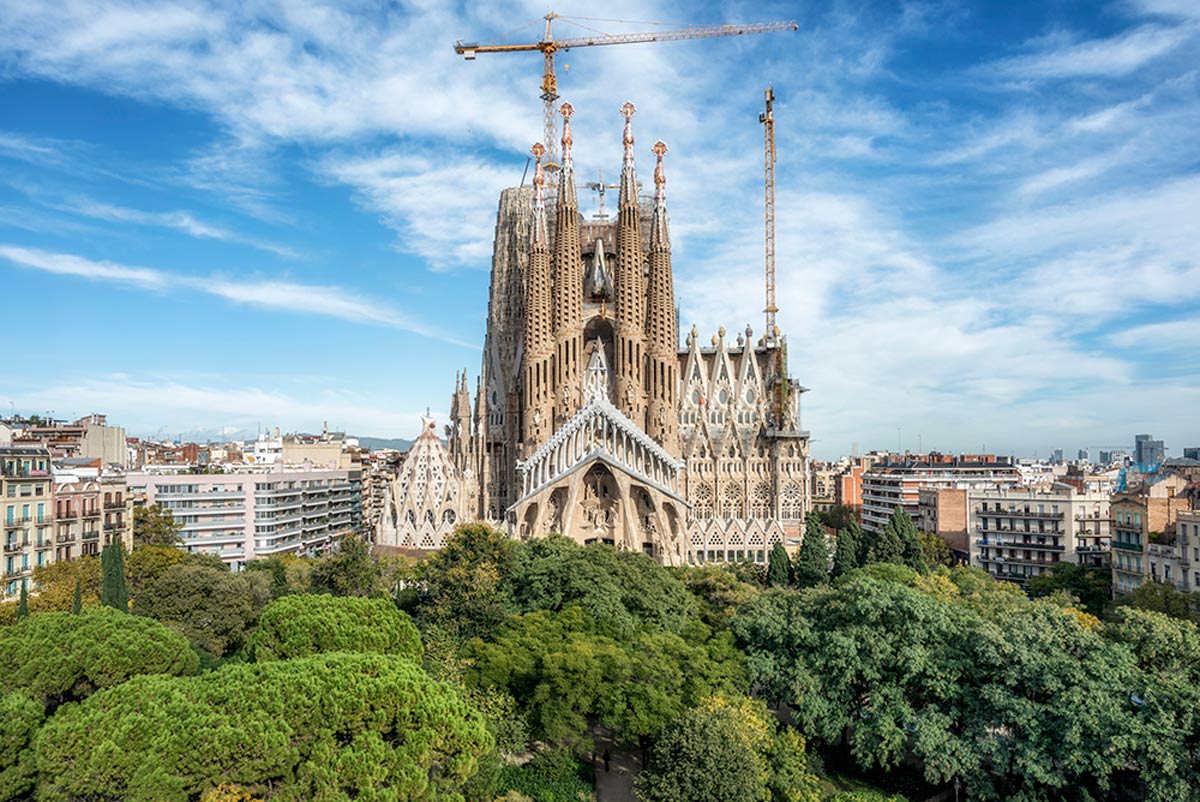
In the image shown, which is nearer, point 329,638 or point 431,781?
point 431,781

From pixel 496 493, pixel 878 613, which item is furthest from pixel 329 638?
pixel 496 493

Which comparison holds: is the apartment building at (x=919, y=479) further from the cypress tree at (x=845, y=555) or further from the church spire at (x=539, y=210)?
the church spire at (x=539, y=210)

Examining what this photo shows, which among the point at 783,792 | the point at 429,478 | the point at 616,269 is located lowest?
the point at 783,792

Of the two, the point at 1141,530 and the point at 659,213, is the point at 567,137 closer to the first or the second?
the point at 659,213

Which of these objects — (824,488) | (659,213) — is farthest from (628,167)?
(824,488)

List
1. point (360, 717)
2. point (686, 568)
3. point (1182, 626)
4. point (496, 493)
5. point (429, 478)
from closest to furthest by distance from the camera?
point (360, 717), point (1182, 626), point (686, 568), point (429, 478), point (496, 493)

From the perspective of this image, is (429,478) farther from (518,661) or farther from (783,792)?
(783,792)
